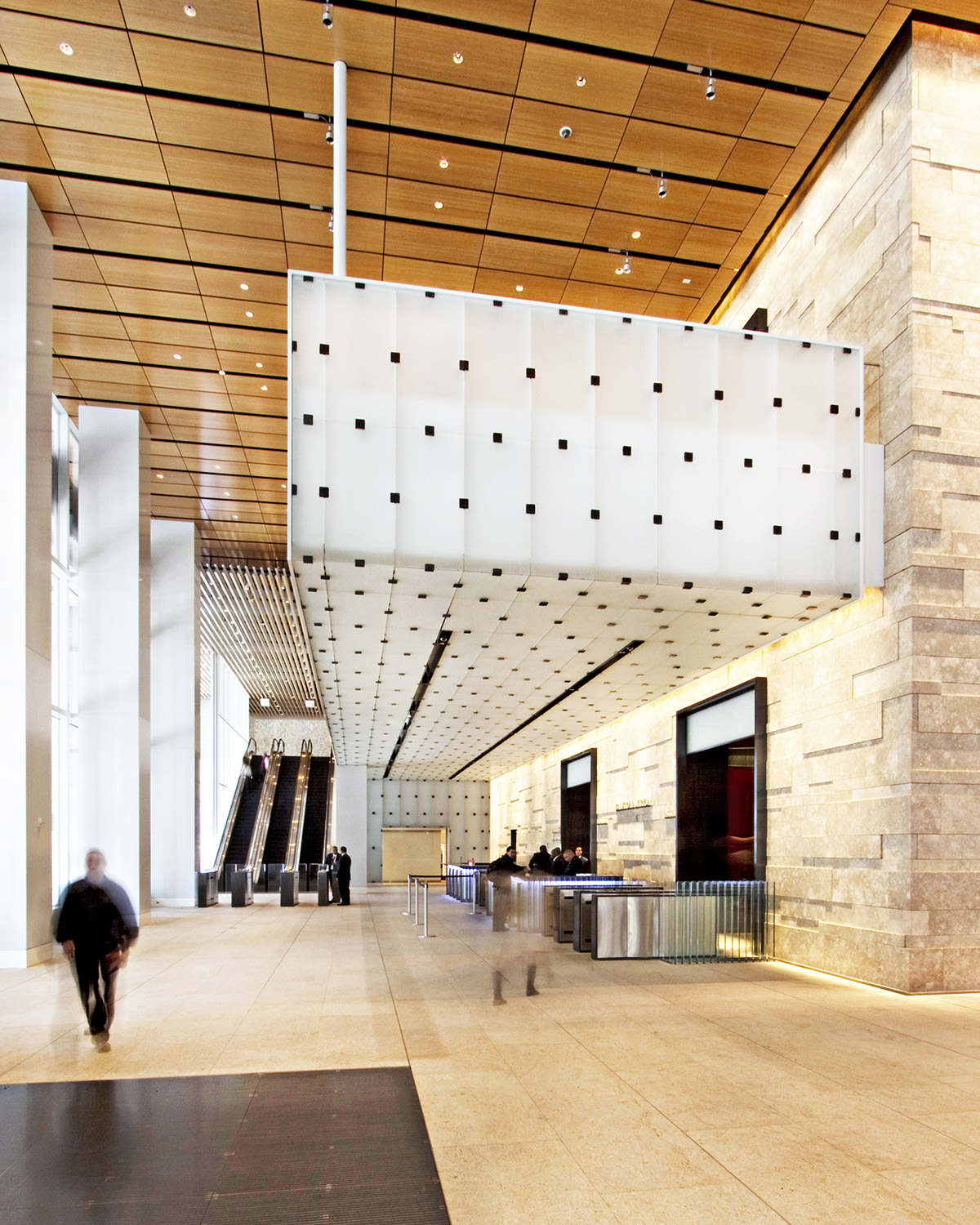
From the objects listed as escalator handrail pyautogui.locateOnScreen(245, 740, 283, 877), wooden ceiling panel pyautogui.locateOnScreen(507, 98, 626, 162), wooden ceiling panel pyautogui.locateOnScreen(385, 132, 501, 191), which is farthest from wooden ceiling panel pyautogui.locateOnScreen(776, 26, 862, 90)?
escalator handrail pyautogui.locateOnScreen(245, 740, 283, 877)

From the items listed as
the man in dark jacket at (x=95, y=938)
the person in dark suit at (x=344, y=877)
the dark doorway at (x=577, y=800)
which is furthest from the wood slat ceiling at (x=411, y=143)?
the dark doorway at (x=577, y=800)

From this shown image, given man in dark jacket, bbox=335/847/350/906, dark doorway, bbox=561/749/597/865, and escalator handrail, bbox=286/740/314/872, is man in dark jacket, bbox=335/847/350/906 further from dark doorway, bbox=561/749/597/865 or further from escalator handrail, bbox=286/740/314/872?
dark doorway, bbox=561/749/597/865

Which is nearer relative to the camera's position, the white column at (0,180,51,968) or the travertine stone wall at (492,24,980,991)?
the travertine stone wall at (492,24,980,991)

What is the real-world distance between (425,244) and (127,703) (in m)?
9.35

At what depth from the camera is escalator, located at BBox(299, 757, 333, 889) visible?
87.4 ft

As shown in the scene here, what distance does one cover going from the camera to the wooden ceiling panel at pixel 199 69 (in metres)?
9.00

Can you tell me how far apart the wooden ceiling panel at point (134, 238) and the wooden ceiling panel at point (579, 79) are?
4.91 m

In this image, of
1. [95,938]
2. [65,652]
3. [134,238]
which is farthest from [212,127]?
[65,652]

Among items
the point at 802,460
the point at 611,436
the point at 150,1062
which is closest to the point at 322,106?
the point at 611,436

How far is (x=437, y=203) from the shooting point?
1135 centimetres

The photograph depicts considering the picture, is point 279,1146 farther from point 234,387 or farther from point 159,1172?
point 234,387

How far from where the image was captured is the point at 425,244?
1218cm

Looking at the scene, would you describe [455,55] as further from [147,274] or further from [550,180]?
[147,274]

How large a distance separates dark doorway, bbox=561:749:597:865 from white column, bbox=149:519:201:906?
29.2ft
